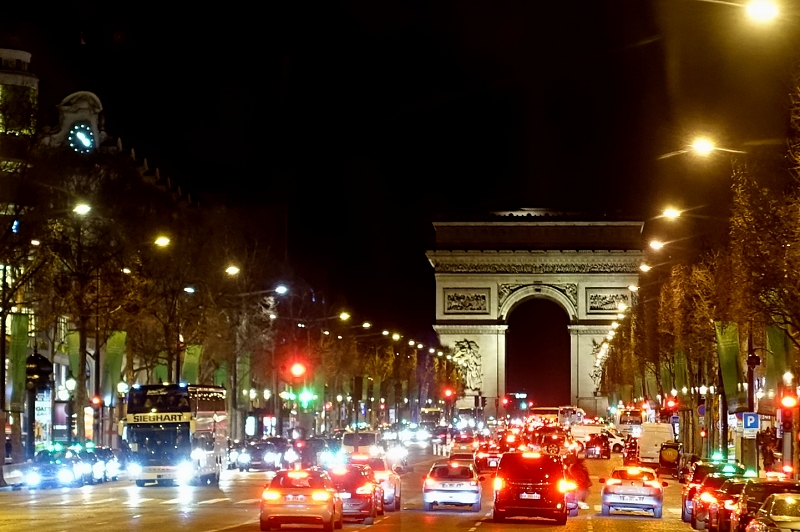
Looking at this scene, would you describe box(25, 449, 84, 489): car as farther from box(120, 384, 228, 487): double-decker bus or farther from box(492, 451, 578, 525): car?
box(492, 451, 578, 525): car

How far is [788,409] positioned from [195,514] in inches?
747

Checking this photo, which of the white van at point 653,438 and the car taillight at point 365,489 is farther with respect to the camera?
the white van at point 653,438

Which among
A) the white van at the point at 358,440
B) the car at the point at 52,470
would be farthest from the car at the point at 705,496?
the white van at the point at 358,440

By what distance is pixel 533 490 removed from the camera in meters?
40.6

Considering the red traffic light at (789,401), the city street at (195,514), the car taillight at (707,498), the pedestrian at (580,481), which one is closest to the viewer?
the city street at (195,514)

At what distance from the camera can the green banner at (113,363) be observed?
71.4 m

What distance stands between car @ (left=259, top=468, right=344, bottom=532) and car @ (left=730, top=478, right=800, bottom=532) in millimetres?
9252

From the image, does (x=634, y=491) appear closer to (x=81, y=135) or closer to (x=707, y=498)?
(x=707, y=498)

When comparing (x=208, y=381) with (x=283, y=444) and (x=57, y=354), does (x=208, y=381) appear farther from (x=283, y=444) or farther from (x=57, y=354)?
(x=283, y=444)

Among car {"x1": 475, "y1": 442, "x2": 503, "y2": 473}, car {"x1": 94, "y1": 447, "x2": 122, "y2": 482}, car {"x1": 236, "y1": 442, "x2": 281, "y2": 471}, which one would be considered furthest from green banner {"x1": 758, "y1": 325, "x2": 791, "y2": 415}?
car {"x1": 236, "y1": 442, "x2": 281, "y2": 471}

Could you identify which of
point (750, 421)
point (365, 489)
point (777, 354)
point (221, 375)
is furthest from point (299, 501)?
point (221, 375)

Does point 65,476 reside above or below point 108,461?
below

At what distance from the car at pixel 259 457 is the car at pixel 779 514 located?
5242 cm

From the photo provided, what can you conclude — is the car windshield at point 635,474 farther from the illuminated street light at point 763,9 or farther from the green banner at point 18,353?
the green banner at point 18,353
